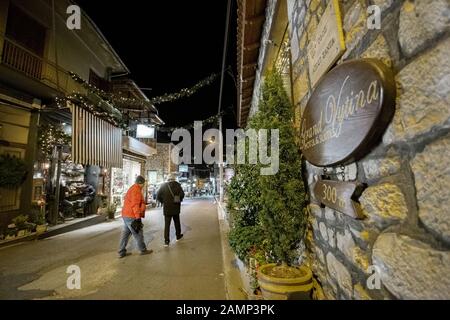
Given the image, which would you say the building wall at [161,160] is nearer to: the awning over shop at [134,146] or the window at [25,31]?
the awning over shop at [134,146]

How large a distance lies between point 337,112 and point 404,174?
0.75 m

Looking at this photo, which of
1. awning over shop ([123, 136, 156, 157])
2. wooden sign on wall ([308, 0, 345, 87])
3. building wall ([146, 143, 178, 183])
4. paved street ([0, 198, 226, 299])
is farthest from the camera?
building wall ([146, 143, 178, 183])

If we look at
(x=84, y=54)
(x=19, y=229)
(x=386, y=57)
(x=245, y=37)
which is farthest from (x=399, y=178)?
(x=84, y=54)

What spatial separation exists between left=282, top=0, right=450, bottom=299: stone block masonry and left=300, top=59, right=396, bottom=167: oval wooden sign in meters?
0.07

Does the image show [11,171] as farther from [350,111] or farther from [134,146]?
[350,111]

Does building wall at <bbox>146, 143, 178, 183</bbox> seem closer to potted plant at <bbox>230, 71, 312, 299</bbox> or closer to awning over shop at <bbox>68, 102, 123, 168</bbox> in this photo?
awning over shop at <bbox>68, 102, 123, 168</bbox>

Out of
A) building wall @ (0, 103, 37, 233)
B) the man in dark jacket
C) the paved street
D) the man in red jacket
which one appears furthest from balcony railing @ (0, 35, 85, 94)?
the man in dark jacket

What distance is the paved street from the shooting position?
4.05 metres

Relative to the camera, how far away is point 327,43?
7.61 ft

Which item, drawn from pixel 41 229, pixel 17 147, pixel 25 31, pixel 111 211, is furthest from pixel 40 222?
pixel 25 31

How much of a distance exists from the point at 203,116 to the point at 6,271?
20312 mm

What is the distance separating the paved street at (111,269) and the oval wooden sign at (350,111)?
10.3 feet

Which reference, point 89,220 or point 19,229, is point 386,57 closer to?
point 19,229

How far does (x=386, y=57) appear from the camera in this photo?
1.52m
